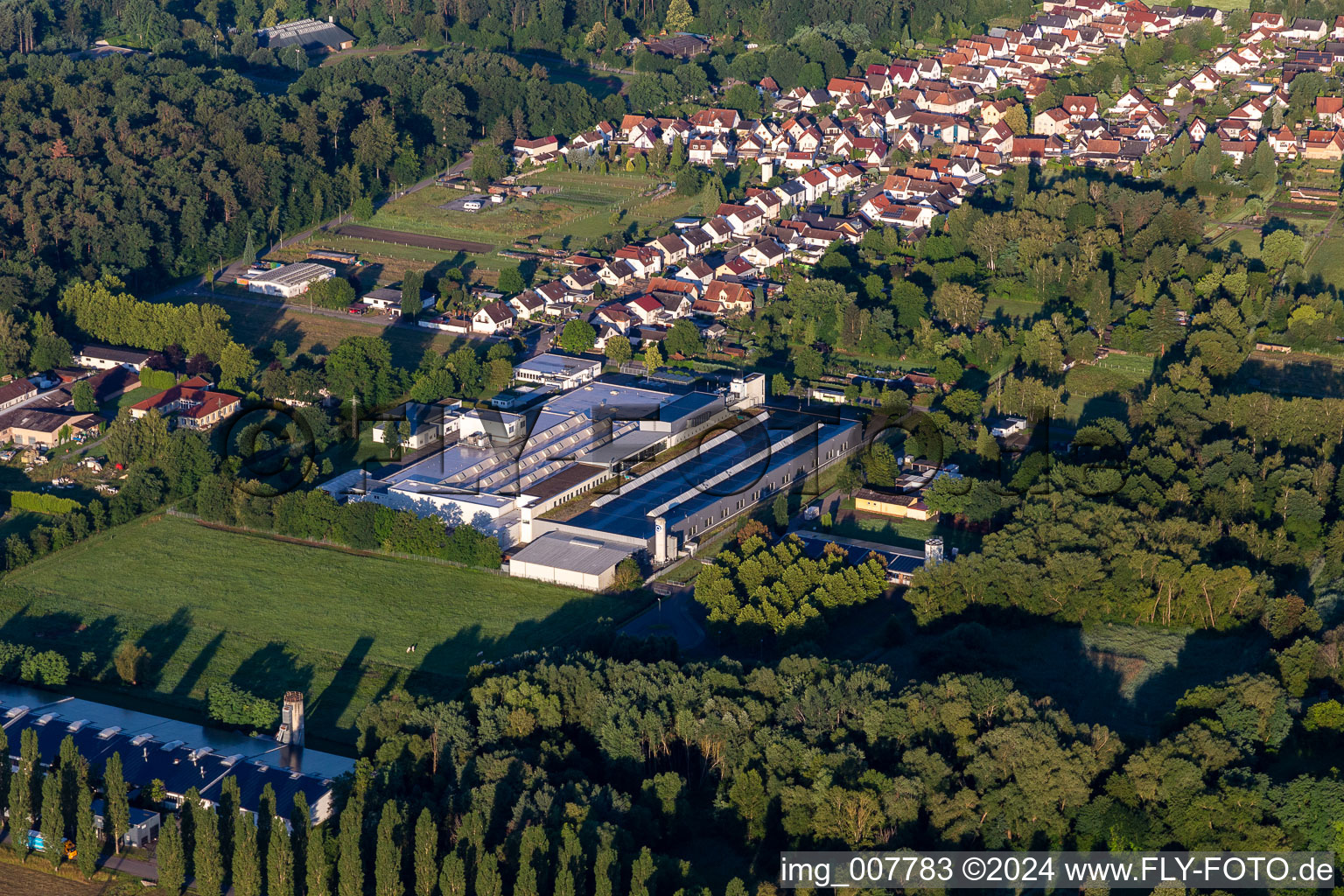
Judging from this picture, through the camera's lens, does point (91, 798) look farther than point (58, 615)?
No

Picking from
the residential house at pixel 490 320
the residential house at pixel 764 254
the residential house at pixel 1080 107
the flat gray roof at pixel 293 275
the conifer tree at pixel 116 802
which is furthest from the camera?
the residential house at pixel 1080 107

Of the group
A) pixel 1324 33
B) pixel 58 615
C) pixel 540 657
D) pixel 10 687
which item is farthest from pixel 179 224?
pixel 1324 33

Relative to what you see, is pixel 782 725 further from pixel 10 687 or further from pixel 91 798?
pixel 10 687

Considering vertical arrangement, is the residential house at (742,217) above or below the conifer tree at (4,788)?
above

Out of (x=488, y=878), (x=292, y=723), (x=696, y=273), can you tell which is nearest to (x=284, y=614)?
(x=292, y=723)

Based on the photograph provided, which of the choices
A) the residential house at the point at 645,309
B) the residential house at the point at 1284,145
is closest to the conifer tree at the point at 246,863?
the residential house at the point at 645,309

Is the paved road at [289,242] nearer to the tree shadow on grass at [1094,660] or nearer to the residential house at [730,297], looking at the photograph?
the residential house at [730,297]

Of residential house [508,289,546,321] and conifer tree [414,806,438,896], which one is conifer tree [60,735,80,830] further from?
residential house [508,289,546,321]

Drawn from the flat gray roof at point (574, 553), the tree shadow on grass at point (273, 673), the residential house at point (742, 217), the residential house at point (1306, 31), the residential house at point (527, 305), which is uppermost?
the residential house at point (1306, 31)
